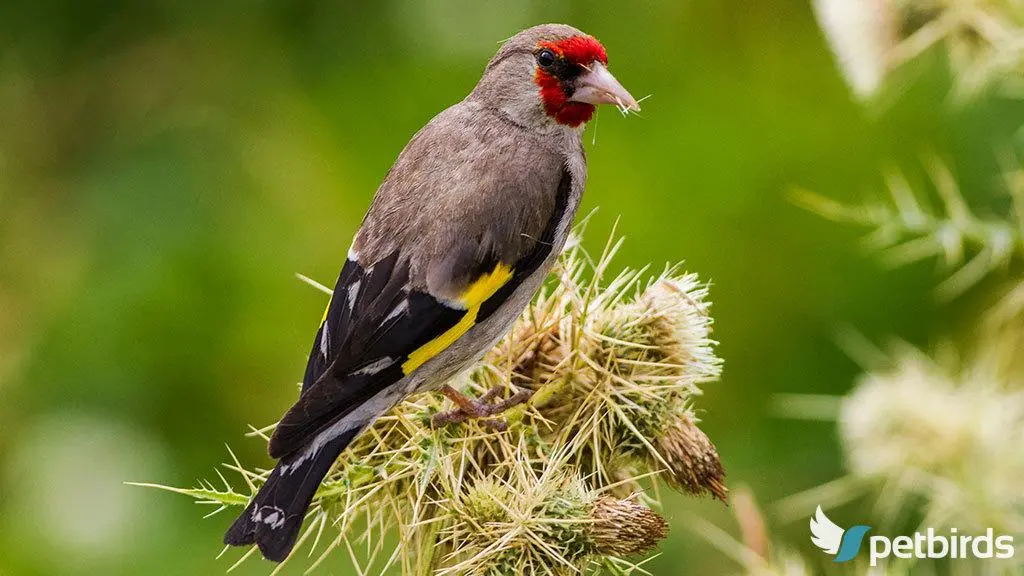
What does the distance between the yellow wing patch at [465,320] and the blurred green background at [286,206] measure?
1.55 m

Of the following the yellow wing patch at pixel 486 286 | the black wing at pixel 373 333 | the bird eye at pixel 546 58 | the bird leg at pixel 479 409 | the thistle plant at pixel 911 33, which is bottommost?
the bird leg at pixel 479 409

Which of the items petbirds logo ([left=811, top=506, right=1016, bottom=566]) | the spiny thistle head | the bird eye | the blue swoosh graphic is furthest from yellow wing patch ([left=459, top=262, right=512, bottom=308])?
the blue swoosh graphic

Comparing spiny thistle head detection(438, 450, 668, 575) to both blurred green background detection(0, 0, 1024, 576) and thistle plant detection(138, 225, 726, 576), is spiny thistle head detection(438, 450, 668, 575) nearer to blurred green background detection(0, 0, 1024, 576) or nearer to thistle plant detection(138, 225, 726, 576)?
thistle plant detection(138, 225, 726, 576)

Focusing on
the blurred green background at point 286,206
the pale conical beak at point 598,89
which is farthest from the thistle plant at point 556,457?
the blurred green background at point 286,206

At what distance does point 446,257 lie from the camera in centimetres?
228

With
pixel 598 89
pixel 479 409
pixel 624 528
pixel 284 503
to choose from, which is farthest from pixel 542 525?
pixel 598 89

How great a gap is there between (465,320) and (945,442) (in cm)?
104

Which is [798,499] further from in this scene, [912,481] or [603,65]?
[603,65]

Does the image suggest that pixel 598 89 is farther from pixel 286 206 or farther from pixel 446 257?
pixel 286 206

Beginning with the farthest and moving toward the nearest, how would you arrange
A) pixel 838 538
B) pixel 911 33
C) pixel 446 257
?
pixel 911 33, pixel 838 538, pixel 446 257

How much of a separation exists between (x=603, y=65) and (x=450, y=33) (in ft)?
7.89

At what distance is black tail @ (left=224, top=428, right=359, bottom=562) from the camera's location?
2.05 meters

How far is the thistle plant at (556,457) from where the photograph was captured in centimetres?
201

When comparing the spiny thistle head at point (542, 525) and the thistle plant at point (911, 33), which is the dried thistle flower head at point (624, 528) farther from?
the thistle plant at point (911, 33)
